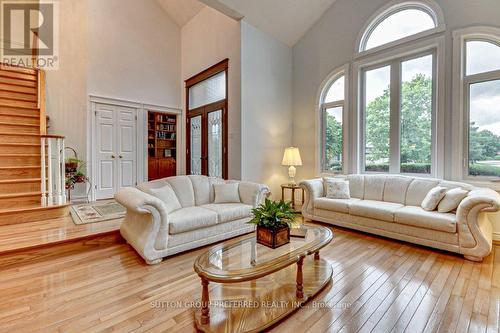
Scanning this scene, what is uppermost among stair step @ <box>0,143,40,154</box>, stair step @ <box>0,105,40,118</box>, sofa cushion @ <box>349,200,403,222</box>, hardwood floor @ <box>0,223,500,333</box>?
stair step @ <box>0,105,40,118</box>

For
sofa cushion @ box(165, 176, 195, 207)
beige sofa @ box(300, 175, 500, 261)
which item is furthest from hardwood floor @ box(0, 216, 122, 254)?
beige sofa @ box(300, 175, 500, 261)

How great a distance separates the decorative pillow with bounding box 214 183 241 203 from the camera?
360 cm

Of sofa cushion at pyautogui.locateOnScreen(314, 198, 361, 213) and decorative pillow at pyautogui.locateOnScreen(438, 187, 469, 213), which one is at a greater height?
decorative pillow at pyautogui.locateOnScreen(438, 187, 469, 213)

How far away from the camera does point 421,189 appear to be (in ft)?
11.4

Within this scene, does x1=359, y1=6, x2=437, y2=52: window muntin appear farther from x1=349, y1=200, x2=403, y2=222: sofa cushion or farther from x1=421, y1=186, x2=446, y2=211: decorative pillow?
x1=349, y1=200, x2=403, y2=222: sofa cushion

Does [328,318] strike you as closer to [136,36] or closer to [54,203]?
[54,203]

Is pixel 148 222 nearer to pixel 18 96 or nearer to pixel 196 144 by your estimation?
pixel 196 144

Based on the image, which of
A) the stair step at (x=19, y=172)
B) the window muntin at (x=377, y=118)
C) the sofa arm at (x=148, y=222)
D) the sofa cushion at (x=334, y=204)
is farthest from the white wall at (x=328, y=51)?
the stair step at (x=19, y=172)

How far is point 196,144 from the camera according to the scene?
5.95 metres

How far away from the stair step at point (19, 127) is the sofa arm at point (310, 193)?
4693mm

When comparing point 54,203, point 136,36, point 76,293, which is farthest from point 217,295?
point 136,36

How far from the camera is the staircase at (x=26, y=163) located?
3.43 meters

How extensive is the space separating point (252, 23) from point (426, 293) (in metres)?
4.65

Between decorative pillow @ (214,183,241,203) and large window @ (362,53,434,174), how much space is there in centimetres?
247
